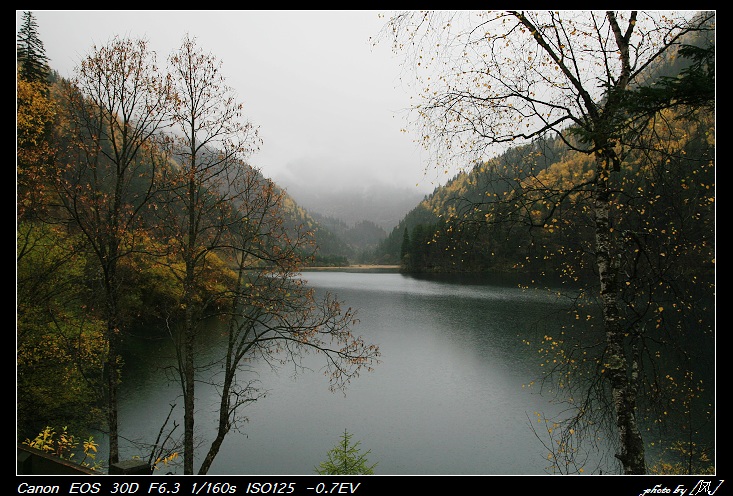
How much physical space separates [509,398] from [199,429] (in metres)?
13.9

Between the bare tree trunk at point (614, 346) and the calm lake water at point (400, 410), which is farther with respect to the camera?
the calm lake water at point (400, 410)

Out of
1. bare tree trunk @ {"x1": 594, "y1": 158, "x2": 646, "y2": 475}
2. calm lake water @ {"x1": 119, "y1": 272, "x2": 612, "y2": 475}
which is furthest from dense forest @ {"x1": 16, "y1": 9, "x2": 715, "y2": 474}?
calm lake water @ {"x1": 119, "y1": 272, "x2": 612, "y2": 475}

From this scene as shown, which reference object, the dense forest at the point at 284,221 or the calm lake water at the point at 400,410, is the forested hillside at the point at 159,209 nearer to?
the dense forest at the point at 284,221

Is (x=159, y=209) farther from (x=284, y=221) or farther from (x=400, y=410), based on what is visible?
(x=400, y=410)

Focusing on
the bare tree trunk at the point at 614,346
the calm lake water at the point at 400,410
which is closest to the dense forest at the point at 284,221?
the bare tree trunk at the point at 614,346

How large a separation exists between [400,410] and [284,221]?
11.5 meters

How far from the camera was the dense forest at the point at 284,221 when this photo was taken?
5.44 meters

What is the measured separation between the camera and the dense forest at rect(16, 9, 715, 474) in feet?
17.8

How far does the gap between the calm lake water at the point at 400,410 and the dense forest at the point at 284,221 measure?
96.2 inches

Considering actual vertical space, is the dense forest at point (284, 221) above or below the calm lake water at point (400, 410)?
above

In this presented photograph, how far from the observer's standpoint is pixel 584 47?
5680mm

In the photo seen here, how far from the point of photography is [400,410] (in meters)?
19.1
